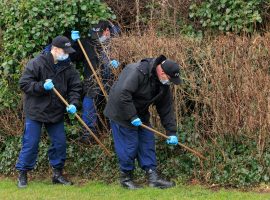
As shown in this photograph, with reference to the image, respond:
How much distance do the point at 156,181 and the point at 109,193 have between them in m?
0.69

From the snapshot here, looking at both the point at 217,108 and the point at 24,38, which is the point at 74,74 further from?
the point at 217,108

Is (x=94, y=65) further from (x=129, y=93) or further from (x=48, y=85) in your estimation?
(x=129, y=93)

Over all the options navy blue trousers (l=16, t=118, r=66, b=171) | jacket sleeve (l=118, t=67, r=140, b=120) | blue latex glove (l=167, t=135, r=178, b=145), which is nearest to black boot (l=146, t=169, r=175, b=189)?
blue latex glove (l=167, t=135, r=178, b=145)

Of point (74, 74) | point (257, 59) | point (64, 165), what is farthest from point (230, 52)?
point (64, 165)

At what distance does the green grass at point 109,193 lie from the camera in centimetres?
717

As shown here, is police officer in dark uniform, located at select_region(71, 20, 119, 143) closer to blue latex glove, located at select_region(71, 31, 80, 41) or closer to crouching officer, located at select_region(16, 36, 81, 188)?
blue latex glove, located at select_region(71, 31, 80, 41)

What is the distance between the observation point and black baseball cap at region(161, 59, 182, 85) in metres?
7.04

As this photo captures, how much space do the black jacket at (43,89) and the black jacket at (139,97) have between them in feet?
2.64

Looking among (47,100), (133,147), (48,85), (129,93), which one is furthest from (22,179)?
(129,93)

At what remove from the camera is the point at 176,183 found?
7.76 m

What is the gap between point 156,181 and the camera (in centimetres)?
766

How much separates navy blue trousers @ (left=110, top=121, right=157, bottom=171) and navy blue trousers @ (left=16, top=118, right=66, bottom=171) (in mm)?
887

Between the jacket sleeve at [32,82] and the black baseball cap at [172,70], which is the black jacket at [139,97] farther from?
the jacket sleeve at [32,82]

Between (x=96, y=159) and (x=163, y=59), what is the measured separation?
7.17 ft
